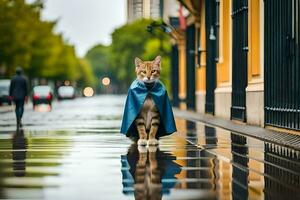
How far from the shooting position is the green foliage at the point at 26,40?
61.0 m

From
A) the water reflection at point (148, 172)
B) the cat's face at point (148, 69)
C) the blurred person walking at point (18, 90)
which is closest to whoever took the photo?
the water reflection at point (148, 172)

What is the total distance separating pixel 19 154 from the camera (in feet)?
43.2

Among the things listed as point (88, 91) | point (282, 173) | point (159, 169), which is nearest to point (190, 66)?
point (159, 169)

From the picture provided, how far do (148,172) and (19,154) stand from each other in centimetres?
374

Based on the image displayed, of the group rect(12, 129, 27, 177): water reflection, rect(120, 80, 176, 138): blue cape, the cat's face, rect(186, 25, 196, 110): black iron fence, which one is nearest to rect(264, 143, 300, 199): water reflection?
rect(120, 80, 176, 138): blue cape

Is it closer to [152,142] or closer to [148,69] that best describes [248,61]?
[152,142]

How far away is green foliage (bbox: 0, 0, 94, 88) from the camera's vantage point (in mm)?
60969

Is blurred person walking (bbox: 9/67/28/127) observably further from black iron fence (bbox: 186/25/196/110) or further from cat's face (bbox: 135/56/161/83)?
black iron fence (bbox: 186/25/196/110)

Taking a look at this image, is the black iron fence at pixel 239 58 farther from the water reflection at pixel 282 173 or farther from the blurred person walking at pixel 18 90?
the water reflection at pixel 282 173

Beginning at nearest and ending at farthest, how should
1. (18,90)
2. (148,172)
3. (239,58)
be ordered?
1. (148,172)
2. (18,90)
3. (239,58)

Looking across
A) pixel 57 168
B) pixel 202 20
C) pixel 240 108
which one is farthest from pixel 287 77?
pixel 202 20

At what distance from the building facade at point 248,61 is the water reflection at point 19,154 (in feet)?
20.5

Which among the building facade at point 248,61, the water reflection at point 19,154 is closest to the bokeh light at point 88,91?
the building facade at point 248,61

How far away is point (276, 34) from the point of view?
66.2ft
